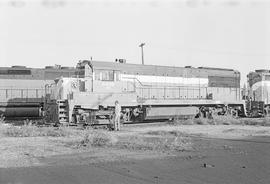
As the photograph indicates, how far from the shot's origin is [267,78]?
94.8 ft

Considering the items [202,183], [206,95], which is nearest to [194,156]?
[202,183]

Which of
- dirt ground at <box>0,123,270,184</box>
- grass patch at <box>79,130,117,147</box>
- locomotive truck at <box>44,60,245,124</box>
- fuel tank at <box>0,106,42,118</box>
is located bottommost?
dirt ground at <box>0,123,270,184</box>

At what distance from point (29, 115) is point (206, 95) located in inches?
452

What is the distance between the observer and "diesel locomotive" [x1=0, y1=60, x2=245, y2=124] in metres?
18.3

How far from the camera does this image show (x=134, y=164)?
7770 mm

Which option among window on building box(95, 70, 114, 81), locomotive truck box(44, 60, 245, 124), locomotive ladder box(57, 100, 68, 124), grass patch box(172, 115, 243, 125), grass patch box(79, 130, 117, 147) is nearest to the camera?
grass patch box(79, 130, 117, 147)

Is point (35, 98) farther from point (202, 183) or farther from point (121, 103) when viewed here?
point (202, 183)

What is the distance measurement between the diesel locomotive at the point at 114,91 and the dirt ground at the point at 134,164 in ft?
24.6

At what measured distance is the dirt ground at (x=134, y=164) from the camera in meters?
6.30

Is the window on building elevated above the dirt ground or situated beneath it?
elevated above

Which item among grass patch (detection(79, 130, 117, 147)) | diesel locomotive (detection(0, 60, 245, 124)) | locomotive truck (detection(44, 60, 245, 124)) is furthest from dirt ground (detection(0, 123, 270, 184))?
diesel locomotive (detection(0, 60, 245, 124))

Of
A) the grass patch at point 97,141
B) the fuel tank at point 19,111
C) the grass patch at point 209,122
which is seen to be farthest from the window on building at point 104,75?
the grass patch at point 97,141

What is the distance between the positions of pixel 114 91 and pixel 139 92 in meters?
2.17

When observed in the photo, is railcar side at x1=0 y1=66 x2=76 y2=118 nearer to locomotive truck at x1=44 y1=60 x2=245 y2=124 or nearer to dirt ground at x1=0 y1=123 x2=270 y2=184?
locomotive truck at x1=44 y1=60 x2=245 y2=124
